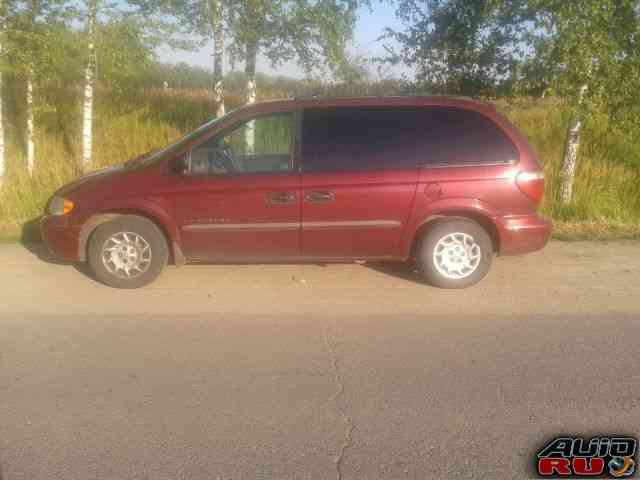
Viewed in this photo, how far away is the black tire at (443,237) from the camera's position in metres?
6.16

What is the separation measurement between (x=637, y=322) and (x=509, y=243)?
142cm

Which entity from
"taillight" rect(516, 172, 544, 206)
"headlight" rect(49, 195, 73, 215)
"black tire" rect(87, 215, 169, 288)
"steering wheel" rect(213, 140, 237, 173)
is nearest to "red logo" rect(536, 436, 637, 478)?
"taillight" rect(516, 172, 544, 206)

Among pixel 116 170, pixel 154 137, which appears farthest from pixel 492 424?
pixel 154 137

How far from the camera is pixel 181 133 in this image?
13.2 m

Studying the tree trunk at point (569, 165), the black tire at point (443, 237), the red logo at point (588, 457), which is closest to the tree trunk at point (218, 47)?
the black tire at point (443, 237)

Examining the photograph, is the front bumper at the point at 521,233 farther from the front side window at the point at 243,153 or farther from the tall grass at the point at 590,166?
the tall grass at the point at 590,166

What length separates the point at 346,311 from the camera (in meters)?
5.50

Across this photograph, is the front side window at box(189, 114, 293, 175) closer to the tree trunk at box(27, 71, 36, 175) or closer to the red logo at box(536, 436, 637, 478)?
the red logo at box(536, 436, 637, 478)

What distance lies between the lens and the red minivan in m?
6.02

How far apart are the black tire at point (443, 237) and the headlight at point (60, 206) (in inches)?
143

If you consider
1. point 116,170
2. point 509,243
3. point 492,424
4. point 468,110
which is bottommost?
point 492,424

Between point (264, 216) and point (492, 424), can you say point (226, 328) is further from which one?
point (492, 424)

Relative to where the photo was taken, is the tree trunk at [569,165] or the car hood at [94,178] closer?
the car hood at [94,178]

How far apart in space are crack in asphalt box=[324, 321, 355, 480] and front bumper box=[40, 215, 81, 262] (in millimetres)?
2905
